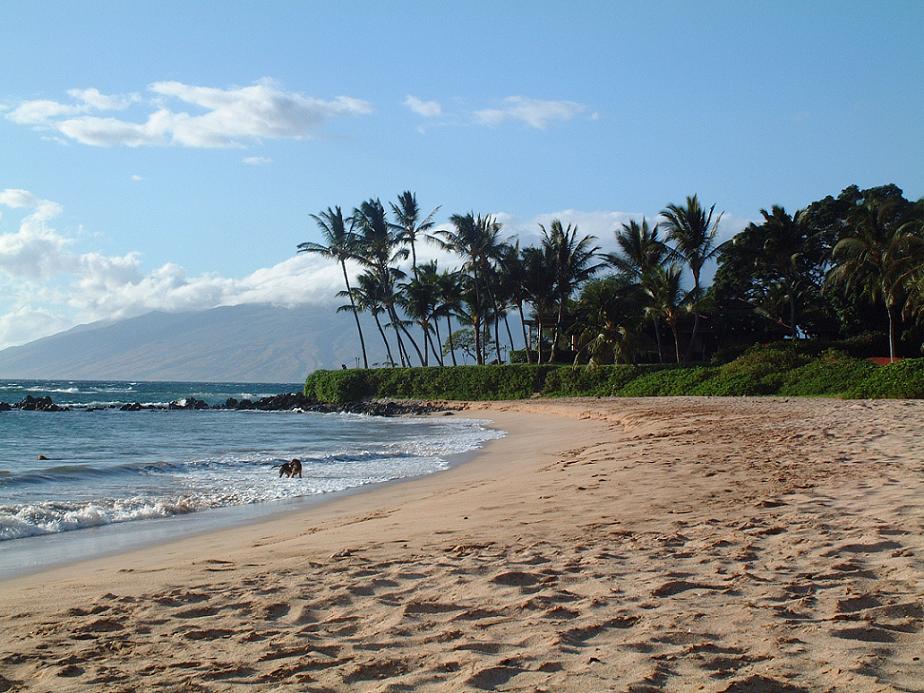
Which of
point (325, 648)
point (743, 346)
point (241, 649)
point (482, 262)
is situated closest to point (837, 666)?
point (325, 648)

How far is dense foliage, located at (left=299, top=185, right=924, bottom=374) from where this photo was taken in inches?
1356

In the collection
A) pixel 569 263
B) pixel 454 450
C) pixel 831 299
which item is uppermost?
pixel 569 263

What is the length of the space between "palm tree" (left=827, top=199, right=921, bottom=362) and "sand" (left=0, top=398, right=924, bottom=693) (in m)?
25.7

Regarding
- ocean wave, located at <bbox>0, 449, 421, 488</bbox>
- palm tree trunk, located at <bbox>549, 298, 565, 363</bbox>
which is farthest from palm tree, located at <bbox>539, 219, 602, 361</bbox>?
ocean wave, located at <bbox>0, 449, 421, 488</bbox>

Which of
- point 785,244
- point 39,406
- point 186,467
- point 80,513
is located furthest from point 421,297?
point 80,513

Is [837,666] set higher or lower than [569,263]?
lower

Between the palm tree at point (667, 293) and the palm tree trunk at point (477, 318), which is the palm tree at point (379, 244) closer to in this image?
the palm tree trunk at point (477, 318)

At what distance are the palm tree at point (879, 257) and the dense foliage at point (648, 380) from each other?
3.15 meters

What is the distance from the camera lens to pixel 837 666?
3234 millimetres

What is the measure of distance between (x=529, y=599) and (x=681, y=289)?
37.1m

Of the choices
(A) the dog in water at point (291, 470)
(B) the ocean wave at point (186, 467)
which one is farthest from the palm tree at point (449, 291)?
(A) the dog in water at point (291, 470)

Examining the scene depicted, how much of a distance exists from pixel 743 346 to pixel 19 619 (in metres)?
38.3

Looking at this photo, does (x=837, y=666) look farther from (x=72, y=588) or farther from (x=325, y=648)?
(x=72, y=588)

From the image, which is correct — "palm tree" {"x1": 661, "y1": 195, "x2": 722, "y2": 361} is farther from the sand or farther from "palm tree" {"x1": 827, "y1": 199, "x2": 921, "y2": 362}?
the sand
